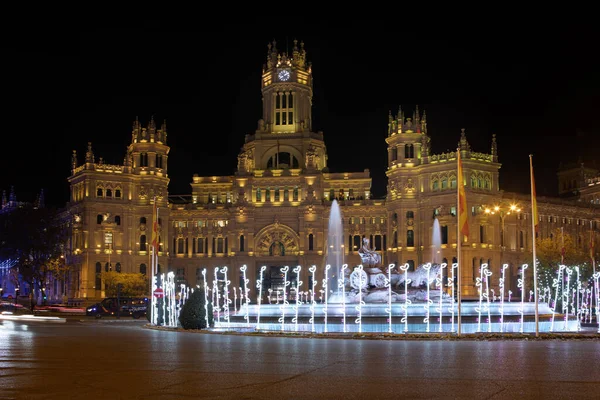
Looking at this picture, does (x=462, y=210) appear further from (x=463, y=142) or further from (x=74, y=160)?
(x=74, y=160)

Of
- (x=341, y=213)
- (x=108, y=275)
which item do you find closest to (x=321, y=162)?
(x=341, y=213)

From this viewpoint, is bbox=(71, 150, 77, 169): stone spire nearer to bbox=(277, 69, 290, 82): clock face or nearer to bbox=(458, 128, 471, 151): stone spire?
bbox=(277, 69, 290, 82): clock face

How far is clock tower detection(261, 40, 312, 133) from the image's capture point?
449 feet

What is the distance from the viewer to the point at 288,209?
12569 centimetres

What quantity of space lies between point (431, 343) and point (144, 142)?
96.7 metres

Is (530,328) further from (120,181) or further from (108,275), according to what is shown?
(120,181)

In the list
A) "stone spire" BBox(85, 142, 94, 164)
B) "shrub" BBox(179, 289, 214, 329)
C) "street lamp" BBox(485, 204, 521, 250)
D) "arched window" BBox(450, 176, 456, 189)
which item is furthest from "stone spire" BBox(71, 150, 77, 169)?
"shrub" BBox(179, 289, 214, 329)

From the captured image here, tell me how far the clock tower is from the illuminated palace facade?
0.74 feet

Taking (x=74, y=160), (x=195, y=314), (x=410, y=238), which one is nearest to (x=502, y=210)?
(x=410, y=238)

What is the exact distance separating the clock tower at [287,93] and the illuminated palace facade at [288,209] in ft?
0.74

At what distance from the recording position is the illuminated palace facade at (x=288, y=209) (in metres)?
113

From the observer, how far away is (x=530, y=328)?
44375mm

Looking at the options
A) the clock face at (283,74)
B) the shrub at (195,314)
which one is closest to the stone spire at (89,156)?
the clock face at (283,74)

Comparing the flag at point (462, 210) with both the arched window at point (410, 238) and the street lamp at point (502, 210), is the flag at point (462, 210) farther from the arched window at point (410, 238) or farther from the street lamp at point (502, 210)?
the arched window at point (410, 238)
